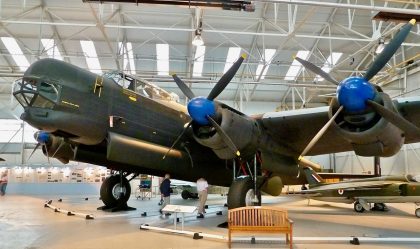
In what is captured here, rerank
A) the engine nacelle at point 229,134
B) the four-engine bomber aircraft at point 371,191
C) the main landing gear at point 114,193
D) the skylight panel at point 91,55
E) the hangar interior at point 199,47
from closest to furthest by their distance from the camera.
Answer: the engine nacelle at point 229,134 → the main landing gear at point 114,193 → the four-engine bomber aircraft at point 371,191 → the hangar interior at point 199,47 → the skylight panel at point 91,55

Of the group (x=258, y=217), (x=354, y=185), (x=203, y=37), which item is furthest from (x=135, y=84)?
(x=203, y=37)

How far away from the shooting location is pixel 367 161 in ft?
82.8

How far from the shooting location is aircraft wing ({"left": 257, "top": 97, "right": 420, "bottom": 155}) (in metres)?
8.30

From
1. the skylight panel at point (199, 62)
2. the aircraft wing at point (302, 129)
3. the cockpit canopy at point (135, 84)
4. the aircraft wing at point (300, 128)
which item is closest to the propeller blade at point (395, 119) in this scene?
the aircraft wing at point (302, 129)

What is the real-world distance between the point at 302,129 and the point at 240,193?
257 centimetres

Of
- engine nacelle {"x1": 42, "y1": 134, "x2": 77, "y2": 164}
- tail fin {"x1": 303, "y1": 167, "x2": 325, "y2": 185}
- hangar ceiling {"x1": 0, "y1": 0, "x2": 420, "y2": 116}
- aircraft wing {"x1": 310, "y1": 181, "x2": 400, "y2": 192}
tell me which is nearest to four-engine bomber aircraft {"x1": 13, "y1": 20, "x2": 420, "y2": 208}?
engine nacelle {"x1": 42, "y1": 134, "x2": 77, "y2": 164}

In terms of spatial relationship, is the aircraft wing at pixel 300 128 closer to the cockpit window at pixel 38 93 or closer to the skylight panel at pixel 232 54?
the cockpit window at pixel 38 93

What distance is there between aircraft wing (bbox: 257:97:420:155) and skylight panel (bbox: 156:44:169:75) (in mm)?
13866

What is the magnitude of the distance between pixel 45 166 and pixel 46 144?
51.0 ft

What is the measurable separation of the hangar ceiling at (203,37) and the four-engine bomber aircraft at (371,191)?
6865 mm

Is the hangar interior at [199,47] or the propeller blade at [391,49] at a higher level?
the hangar interior at [199,47]

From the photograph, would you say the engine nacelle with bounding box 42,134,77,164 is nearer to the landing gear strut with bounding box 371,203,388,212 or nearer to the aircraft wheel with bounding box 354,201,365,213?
the aircraft wheel with bounding box 354,201,365,213

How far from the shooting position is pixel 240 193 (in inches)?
322

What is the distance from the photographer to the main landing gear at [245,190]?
8.16 metres
